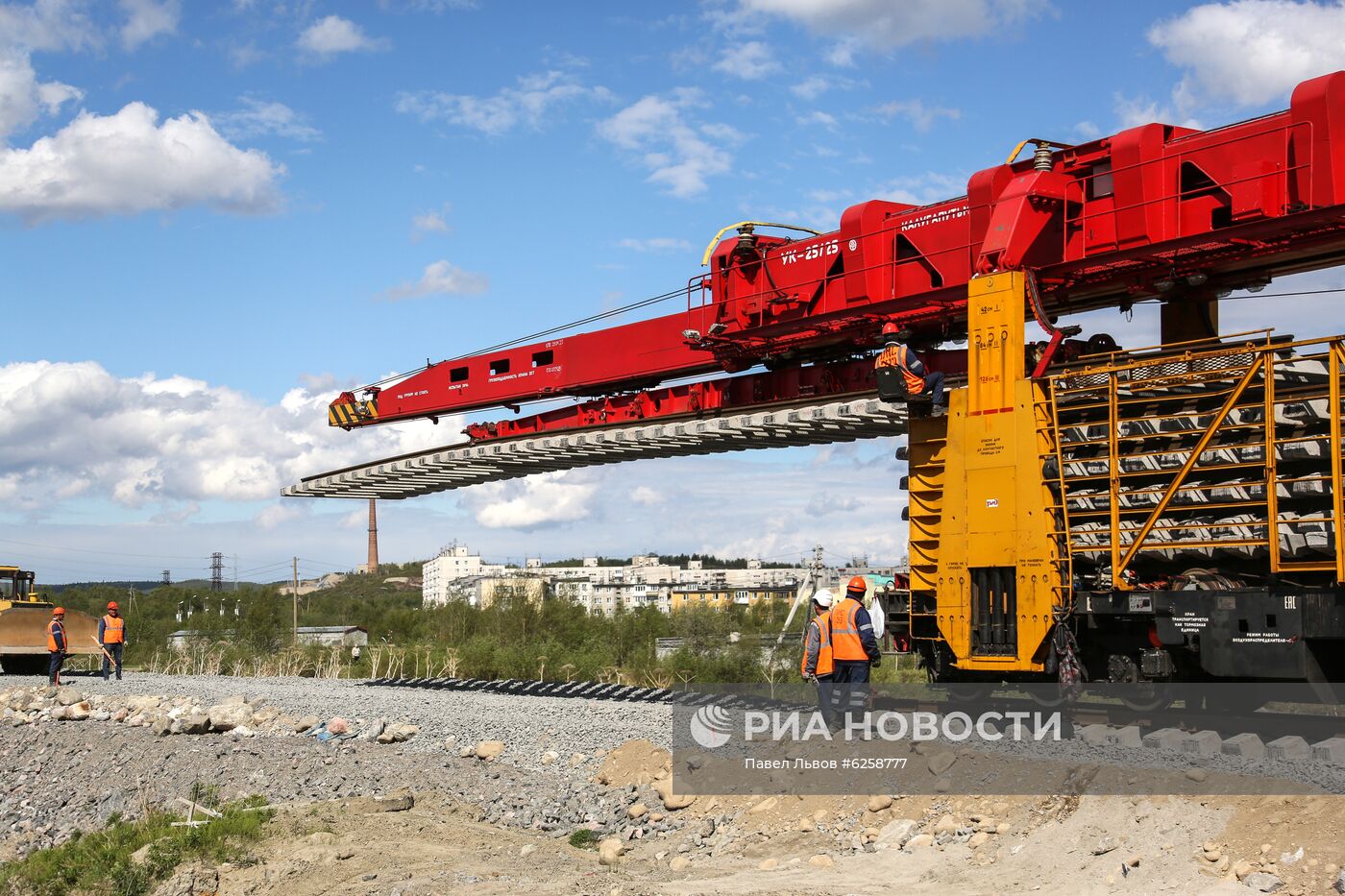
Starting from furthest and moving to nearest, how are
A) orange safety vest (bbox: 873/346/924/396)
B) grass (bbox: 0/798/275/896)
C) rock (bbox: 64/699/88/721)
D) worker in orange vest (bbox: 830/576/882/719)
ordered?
rock (bbox: 64/699/88/721), orange safety vest (bbox: 873/346/924/396), worker in orange vest (bbox: 830/576/882/719), grass (bbox: 0/798/275/896)

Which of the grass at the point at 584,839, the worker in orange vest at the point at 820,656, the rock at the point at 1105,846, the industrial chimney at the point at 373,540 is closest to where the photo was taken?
the rock at the point at 1105,846

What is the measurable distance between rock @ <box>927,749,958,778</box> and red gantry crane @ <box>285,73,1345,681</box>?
1903mm

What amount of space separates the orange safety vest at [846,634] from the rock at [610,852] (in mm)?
2684

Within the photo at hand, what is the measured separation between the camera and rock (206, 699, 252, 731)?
1435cm

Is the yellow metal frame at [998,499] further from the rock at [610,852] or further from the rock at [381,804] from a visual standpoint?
the rock at [381,804]

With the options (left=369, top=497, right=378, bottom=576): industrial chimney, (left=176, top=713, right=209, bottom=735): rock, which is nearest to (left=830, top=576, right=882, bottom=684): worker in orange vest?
(left=176, top=713, right=209, bottom=735): rock

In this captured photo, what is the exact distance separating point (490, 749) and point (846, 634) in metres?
3.98

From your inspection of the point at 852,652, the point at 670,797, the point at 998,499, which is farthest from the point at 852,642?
the point at 670,797

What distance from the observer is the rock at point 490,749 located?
12031 mm

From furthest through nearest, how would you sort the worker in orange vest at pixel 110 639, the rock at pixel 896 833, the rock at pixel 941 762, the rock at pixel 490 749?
1. the worker in orange vest at pixel 110 639
2. the rock at pixel 490 749
3. the rock at pixel 941 762
4. the rock at pixel 896 833

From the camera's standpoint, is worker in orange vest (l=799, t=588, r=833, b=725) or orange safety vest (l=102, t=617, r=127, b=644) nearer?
worker in orange vest (l=799, t=588, r=833, b=725)

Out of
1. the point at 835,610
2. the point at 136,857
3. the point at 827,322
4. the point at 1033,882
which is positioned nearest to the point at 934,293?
the point at 827,322

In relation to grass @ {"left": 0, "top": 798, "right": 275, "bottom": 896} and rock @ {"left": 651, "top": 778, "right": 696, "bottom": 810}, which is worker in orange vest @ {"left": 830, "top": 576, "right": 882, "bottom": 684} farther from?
grass @ {"left": 0, "top": 798, "right": 275, "bottom": 896}

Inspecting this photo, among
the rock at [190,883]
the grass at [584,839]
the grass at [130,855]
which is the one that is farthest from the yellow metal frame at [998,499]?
the rock at [190,883]
